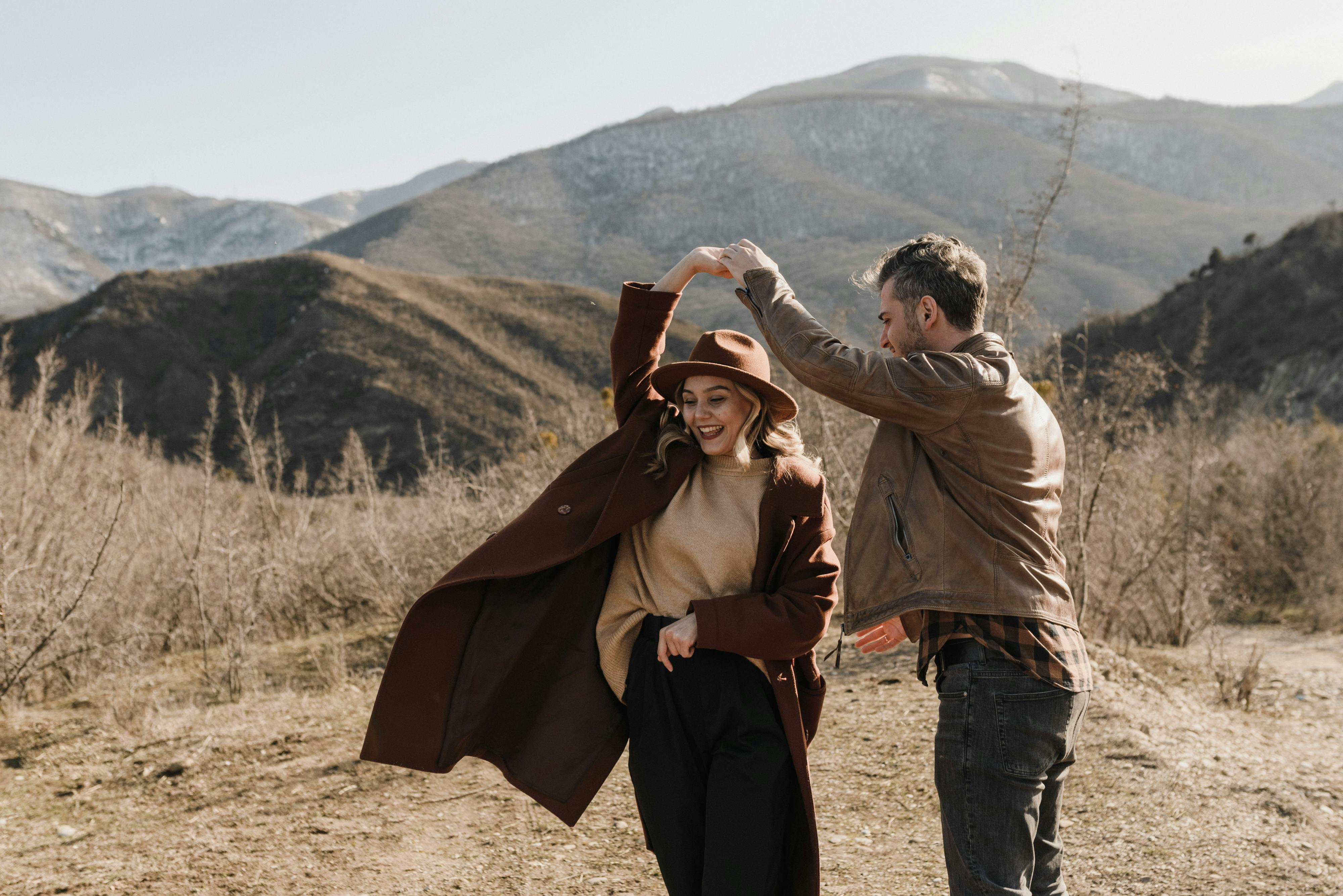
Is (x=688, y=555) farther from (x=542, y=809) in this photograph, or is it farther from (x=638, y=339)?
(x=542, y=809)

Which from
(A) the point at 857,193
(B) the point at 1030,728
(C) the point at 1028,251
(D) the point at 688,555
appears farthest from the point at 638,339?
(A) the point at 857,193

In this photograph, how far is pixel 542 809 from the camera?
4535 mm

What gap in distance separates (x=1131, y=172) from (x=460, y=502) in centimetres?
12878

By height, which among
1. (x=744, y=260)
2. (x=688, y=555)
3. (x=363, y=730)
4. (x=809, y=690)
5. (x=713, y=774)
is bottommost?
(x=363, y=730)

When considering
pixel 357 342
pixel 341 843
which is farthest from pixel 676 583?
pixel 357 342

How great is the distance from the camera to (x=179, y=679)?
7961mm

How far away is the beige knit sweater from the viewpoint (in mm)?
2369

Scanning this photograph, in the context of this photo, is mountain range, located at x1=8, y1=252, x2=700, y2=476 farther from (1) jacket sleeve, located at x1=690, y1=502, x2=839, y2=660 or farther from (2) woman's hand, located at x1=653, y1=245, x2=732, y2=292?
(1) jacket sleeve, located at x1=690, y1=502, x2=839, y2=660

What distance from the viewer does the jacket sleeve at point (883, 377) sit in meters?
1.96

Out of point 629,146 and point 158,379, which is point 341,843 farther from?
point 629,146

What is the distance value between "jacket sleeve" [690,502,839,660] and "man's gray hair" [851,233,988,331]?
0.62m

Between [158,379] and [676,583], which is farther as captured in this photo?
[158,379]

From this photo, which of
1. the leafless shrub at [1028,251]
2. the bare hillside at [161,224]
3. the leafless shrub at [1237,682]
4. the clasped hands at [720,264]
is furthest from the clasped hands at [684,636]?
the bare hillside at [161,224]

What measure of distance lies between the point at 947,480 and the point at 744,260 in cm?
72
